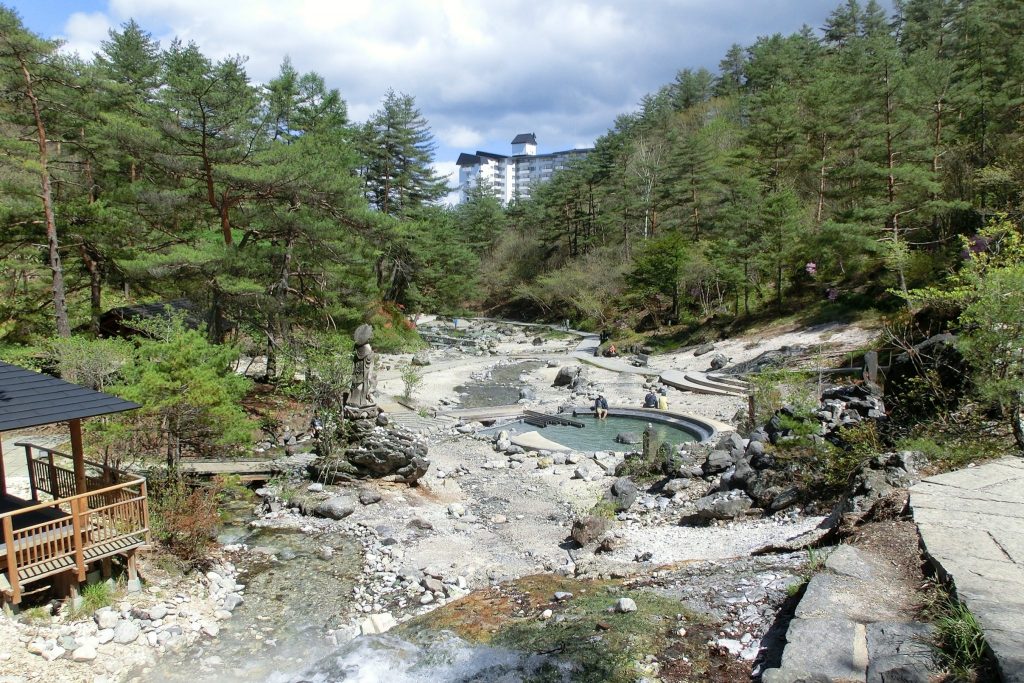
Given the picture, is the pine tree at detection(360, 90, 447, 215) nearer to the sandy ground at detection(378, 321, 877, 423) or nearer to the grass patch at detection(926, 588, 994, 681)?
the sandy ground at detection(378, 321, 877, 423)

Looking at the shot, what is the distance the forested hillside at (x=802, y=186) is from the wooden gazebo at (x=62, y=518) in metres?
16.0

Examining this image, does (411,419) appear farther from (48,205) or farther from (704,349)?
(704,349)

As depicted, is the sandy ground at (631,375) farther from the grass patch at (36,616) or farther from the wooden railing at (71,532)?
the grass patch at (36,616)

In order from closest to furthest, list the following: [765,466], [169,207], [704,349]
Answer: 1. [765,466]
2. [169,207]
3. [704,349]

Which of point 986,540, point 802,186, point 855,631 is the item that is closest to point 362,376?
point 855,631

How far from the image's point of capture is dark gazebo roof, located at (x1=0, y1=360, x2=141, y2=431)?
7988mm

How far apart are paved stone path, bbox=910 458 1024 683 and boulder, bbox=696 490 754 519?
12.3 ft

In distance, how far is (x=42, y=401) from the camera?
848 centimetres

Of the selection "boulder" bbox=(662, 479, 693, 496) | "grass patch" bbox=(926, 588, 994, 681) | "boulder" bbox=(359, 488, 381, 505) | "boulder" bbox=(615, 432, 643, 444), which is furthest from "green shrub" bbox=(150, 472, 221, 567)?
"boulder" bbox=(615, 432, 643, 444)

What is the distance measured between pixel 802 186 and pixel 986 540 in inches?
1692

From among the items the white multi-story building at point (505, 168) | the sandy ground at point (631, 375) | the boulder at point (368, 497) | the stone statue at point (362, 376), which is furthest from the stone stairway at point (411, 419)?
the white multi-story building at point (505, 168)

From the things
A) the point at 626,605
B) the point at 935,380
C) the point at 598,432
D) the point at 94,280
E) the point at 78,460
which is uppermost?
the point at 94,280

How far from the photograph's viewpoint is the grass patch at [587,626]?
19.2 ft

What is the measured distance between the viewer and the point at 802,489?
1043 cm
